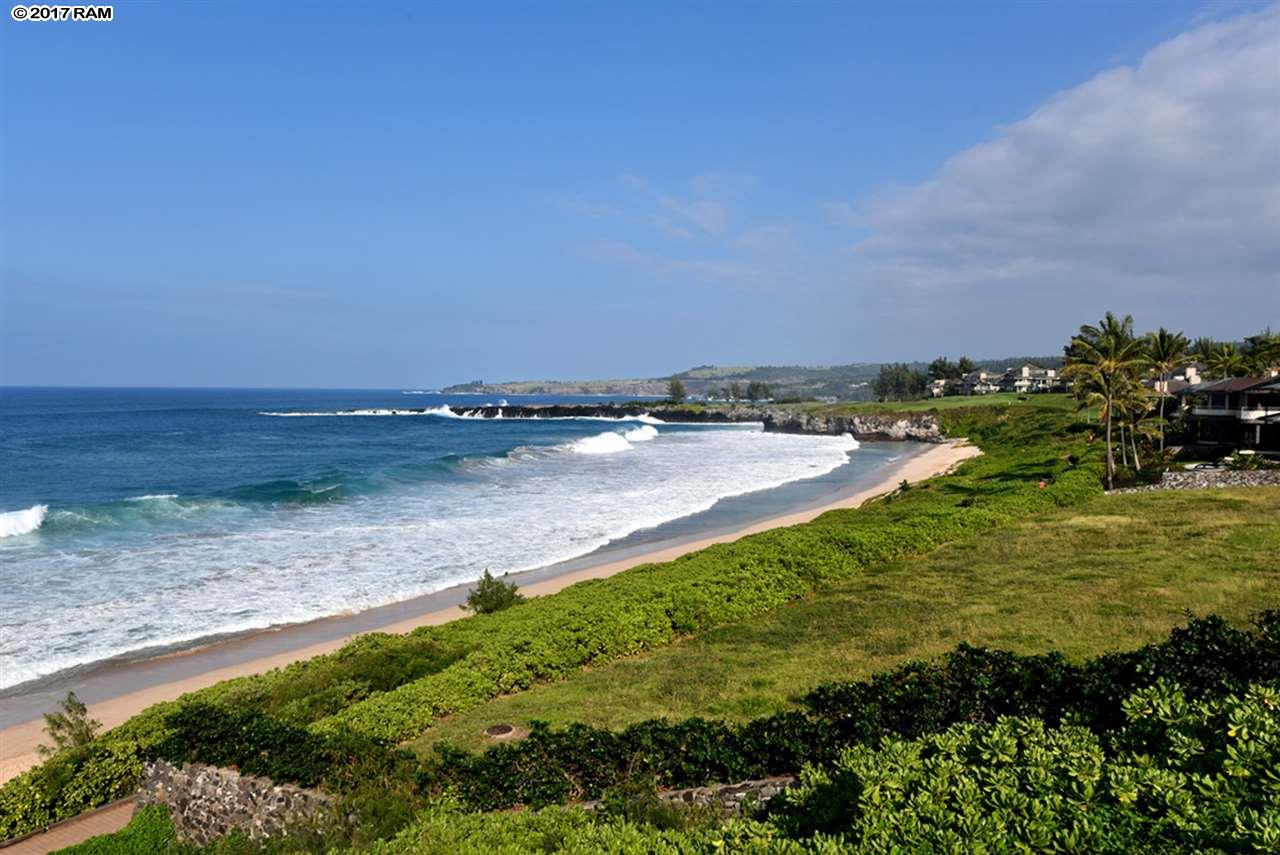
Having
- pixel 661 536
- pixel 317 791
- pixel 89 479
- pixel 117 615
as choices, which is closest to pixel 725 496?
pixel 661 536

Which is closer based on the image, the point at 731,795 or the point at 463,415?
the point at 731,795

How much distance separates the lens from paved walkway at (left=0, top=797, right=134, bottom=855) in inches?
400

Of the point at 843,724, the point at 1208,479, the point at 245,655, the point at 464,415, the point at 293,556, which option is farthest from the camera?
the point at 464,415

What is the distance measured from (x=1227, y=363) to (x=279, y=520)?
68.5 meters

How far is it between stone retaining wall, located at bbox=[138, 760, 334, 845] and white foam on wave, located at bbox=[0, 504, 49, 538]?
3242 cm

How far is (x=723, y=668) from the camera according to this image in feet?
43.4

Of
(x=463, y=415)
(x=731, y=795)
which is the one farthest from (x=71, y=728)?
(x=463, y=415)

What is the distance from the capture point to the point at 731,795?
814 cm

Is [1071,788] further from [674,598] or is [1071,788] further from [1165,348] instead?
[1165,348]

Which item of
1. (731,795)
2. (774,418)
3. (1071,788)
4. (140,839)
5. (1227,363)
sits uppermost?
(1227,363)

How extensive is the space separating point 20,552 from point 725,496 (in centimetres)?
3480

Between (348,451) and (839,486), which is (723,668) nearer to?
(839,486)

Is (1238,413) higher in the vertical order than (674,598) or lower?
higher

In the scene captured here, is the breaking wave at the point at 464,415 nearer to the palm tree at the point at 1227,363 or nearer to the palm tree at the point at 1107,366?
the palm tree at the point at 1227,363
